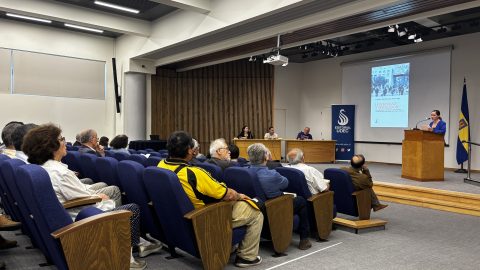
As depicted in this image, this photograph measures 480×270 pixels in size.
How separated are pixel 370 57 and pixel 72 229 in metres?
10.8

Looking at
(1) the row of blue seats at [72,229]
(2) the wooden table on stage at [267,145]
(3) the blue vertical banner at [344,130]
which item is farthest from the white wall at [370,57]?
(1) the row of blue seats at [72,229]

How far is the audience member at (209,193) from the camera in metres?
2.75

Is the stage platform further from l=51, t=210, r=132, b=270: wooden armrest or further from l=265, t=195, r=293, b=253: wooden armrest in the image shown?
l=51, t=210, r=132, b=270: wooden armrest

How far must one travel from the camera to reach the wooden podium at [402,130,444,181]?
6.77 m

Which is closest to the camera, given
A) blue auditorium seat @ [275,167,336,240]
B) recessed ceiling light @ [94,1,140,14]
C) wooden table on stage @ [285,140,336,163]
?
blue auditorium seat @ [275,167,336,240]

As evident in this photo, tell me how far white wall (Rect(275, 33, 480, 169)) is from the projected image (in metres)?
0.52

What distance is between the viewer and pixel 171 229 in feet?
9.52

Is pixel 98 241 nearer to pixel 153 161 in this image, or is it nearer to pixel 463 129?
pixel 153 161

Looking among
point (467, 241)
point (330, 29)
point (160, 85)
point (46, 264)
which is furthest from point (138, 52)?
point (467, 241)

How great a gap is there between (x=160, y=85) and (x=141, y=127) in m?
1.47

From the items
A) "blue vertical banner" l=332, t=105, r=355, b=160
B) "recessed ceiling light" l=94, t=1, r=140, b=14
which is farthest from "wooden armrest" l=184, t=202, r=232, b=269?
"blue vertical banner" l=332, t=105, r=355, b=160

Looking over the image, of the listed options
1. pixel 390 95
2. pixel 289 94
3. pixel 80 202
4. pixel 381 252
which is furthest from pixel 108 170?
pixel 289 94

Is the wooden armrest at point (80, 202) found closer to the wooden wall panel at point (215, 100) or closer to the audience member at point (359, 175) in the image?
the audience member at point (359, 175)

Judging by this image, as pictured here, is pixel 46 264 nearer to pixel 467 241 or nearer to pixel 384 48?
pixel 467 241
